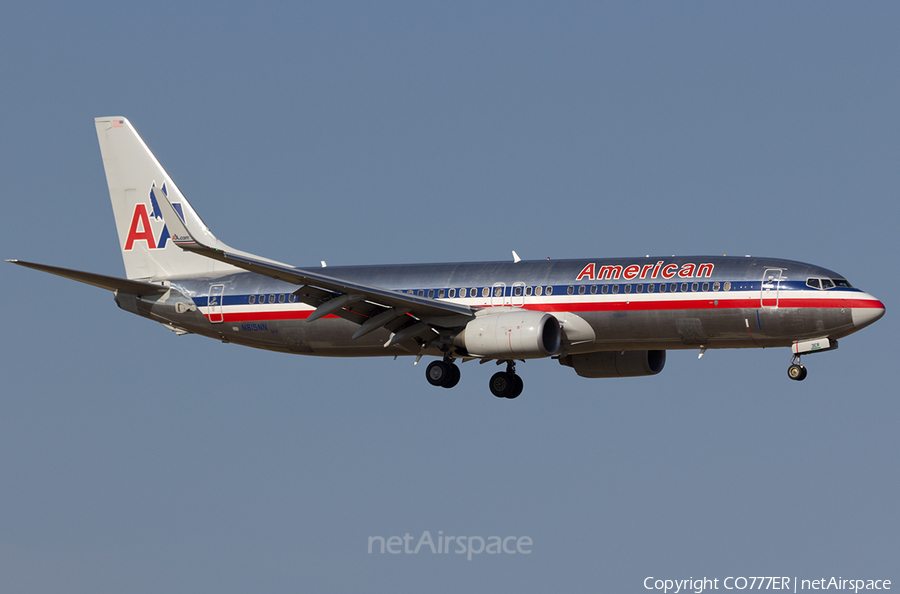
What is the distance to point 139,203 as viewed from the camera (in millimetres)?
58656

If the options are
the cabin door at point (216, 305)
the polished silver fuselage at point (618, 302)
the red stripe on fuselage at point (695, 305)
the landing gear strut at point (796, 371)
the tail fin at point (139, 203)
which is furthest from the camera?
the tail fin at point (139, 203)

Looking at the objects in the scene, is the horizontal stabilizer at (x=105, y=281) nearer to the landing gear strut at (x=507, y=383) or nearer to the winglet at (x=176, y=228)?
the winglet at (x=176, y=228)

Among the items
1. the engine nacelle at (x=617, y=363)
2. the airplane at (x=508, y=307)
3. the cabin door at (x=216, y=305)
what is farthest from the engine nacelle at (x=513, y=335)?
the cabin door at (x=216, y=305)

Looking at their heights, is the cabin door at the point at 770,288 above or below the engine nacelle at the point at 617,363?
above

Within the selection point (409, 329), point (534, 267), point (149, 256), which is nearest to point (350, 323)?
point (409, 329)

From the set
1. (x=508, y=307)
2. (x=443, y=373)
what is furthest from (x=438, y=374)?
(x=508, y=307)

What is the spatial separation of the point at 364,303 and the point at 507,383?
23.2ft

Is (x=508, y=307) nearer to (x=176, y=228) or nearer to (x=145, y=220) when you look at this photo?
(x=176, y=228)

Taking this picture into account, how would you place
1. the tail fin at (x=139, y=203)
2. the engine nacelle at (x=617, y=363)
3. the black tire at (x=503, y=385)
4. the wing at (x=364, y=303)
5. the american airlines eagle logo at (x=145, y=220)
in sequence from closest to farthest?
the wing at (x=364, y=303)
the black tire at (x=503, y=385)
the engine nacelle at (x=617, y=363)
the tail fin at (x=139, y=203)
the american airlines eagle logo at (x=145, y=220)

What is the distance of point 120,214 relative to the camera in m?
59.1

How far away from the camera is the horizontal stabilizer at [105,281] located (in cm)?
4691

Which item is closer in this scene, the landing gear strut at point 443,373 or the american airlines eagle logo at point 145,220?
the landing gear strut at point 443,373

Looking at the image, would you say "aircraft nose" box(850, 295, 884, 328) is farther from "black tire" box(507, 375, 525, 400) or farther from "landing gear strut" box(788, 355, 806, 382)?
"black tire" box(507, 375, 525, 400)

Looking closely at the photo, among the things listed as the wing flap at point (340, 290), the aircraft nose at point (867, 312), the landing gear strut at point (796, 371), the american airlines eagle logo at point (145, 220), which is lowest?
the landing gear strut at point (796, 371)
